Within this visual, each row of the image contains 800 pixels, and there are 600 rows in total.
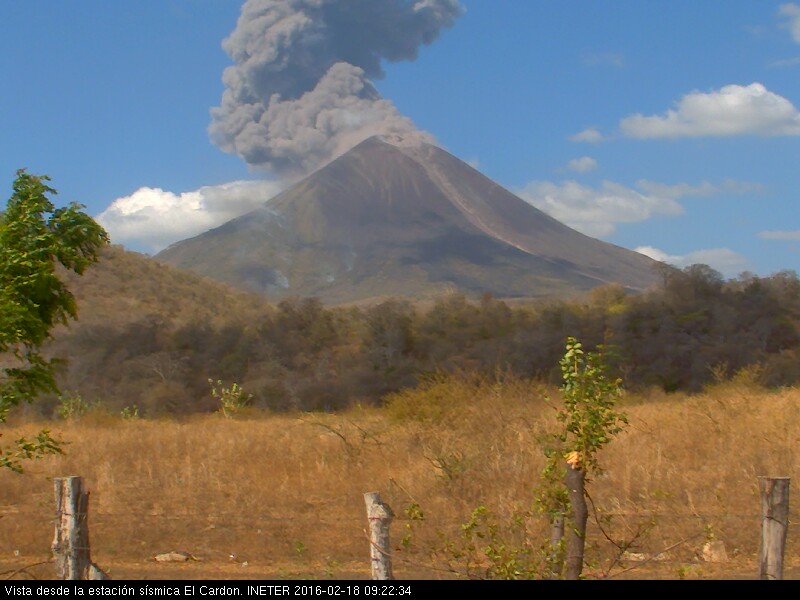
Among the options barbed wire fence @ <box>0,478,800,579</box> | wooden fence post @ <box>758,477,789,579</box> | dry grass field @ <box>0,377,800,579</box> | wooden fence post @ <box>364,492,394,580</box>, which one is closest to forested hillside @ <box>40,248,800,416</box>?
dry grass field @ <box>0,377,800,579</box>

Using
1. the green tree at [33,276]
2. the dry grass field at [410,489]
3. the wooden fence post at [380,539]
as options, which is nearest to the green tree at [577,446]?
the dry grass field at [410,489]

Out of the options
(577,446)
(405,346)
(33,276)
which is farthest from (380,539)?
(405,346)

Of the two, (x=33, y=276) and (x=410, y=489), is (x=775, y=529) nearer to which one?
(x=33, y=276)

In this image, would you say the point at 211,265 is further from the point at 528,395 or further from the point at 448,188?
the point at 528,395

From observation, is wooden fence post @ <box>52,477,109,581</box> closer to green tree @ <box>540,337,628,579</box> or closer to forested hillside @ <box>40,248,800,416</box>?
green tree @ <box>540,337,628,579</box>
